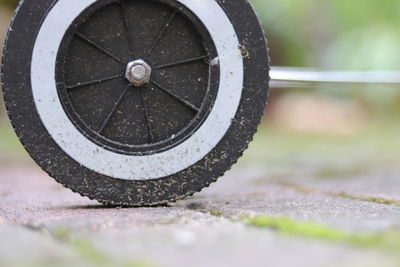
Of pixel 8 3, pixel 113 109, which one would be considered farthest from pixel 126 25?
pixel 8 3

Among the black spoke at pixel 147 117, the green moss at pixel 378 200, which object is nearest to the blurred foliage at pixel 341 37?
the green moss at pixel 378 200

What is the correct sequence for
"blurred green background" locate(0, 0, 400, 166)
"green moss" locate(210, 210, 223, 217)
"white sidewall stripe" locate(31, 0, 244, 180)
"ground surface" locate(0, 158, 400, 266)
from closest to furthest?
"ground surface" locate(0, 158, 400, 266)
"green moss" locate(210, 210, 223, 217)
"white sidewall stripe" locate(31, 0, 244, 180)
"blurred green background" locate(0, 0, 400, 166)

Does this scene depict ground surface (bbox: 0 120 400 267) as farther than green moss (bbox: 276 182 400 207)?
No

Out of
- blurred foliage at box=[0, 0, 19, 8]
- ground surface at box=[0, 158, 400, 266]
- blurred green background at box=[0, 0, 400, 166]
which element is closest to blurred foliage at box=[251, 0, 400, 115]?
blurred green background at box=[0, 0, 400, 166]

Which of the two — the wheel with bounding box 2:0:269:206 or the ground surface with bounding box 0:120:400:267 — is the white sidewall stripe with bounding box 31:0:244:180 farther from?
the ground surface with bounding box 0:120:400:267

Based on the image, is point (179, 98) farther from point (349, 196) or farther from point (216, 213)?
point (349, 196)

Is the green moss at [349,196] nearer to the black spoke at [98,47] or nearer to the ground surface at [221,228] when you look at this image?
the ground surface at [221,228]

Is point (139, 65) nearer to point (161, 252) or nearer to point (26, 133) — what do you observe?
point (26, 133)
